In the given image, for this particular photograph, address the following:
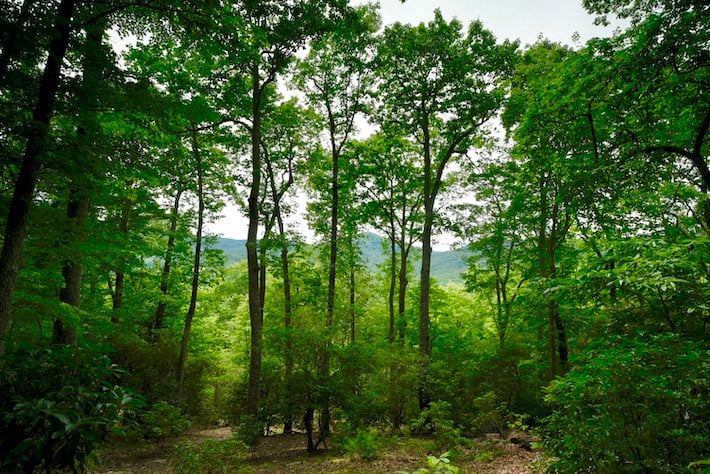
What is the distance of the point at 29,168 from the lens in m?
3.69

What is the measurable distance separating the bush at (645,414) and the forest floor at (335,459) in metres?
3.57

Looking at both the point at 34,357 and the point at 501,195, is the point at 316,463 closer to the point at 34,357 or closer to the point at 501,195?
the point at 34,357

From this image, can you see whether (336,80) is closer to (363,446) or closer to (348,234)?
(348,234)

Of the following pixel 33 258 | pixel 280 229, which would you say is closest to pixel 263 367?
pixel 280 229

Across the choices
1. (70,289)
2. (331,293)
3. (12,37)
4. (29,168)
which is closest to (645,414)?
(29,168)

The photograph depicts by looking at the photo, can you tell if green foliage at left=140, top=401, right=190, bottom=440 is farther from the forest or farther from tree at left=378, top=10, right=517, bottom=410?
tree at left=378, top=10, right=517, bottom=410

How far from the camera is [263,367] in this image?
38.7ft

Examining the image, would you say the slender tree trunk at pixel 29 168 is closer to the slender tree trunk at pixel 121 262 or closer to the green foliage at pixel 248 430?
the slender tree trunk at pixel 121 262

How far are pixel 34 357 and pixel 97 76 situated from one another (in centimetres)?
302

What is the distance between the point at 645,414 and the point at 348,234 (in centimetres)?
1387

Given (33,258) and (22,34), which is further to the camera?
(33,258)

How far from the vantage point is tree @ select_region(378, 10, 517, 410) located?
38.0 feet

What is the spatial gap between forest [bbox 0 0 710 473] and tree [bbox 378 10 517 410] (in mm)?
82

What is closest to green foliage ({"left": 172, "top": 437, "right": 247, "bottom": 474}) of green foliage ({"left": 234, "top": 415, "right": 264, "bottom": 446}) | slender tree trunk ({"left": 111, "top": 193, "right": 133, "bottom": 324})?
green foliage ({"left": 234, "top": 415, "right": 264, "bottom": 446})
